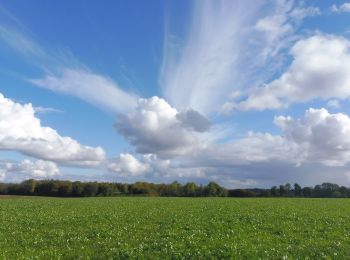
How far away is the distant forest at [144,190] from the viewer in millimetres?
159750

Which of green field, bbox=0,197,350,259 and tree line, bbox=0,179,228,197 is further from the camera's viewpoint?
tree line, bbox=0,179,228,197

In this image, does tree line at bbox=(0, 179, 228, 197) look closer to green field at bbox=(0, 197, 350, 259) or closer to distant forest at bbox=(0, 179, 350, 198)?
distant forest at bbox=(0, 179, 350, 198)

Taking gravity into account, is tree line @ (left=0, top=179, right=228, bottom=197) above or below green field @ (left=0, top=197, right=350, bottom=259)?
above

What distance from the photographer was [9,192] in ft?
544

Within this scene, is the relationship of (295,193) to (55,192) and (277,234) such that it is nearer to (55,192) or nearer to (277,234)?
(55,192)

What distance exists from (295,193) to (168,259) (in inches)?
6894

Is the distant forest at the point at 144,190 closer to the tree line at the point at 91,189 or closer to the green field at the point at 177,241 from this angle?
the tree line at the point at 91,189

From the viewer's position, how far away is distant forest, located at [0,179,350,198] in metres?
160

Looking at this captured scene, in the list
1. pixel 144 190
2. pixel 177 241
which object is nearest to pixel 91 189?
pixel 144 190

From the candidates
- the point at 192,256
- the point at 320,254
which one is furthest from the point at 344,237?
the point at 192,256

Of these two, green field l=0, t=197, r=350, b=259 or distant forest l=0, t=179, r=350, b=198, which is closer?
green field l=0, t=197, r=350, b=259

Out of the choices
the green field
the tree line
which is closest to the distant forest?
the tree line

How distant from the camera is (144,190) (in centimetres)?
17075

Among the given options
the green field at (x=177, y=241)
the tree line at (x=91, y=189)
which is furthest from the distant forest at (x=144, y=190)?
the green field at (x=177, y=241)
